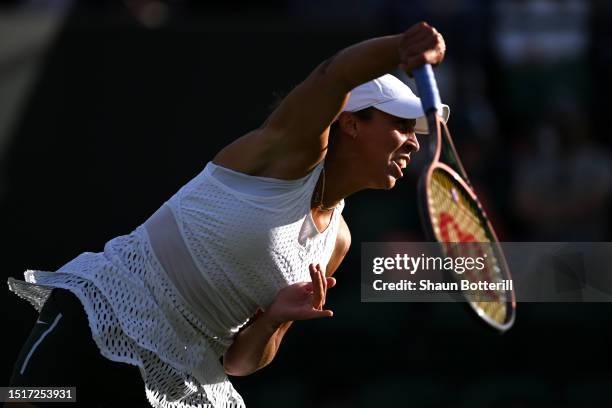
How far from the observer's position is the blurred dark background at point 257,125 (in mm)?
6445

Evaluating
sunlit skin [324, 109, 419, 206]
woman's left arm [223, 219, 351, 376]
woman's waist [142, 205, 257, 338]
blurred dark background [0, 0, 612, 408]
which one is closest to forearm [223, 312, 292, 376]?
woman's left arm [223, 219, 351, 376]

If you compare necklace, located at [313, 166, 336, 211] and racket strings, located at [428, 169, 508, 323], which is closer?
racket strings, located at [428, 169, 508, 323]

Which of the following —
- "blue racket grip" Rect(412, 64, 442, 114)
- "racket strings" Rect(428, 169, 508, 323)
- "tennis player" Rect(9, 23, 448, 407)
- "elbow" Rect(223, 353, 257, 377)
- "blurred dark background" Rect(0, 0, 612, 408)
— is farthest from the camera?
"blurred dark background" Rect(0, 0, 612, 408)

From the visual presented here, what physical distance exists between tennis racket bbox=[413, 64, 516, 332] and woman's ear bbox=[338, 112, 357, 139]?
282 millimetres

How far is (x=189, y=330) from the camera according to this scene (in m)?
3.41

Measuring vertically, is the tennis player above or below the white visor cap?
below

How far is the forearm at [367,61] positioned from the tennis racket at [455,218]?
0.09m

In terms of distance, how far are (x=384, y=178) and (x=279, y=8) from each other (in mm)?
5193

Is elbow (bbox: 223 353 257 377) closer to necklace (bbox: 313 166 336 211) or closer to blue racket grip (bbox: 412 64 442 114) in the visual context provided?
necklace (bbox: 313 166 336 211)

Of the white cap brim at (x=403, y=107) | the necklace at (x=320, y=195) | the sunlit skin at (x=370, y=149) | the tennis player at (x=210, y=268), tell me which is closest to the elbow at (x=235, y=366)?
the tennis player at (x=210, y=268)

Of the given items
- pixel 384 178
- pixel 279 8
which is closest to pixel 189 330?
pixel 384 178

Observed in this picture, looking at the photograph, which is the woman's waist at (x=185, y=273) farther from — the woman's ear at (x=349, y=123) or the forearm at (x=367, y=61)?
the forearm at (x=367, y=61)

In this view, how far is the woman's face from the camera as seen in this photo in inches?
133

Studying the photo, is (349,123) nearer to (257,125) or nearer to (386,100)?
(386,100)
